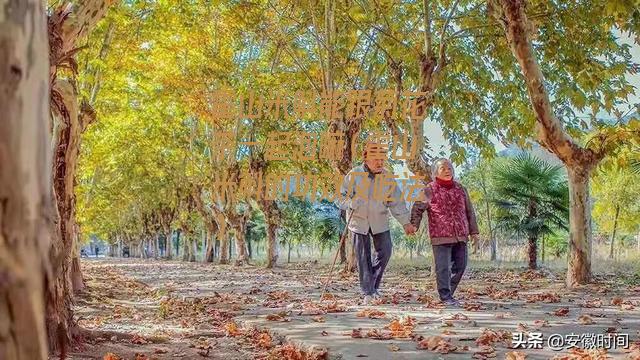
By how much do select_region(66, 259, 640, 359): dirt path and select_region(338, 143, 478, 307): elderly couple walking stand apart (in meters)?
0.50

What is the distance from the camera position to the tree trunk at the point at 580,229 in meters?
10.6

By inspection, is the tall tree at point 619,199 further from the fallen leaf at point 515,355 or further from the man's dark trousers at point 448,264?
the fallen leaf at point 515,355

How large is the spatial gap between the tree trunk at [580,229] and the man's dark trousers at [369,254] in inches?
160

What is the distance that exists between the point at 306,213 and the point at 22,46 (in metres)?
58.8

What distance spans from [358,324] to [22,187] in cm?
542

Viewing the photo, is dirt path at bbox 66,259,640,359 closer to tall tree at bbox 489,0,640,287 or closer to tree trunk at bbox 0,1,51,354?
tall tree at bbox 489,0,640,287

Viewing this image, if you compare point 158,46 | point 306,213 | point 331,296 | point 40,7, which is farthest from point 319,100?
point 306,213

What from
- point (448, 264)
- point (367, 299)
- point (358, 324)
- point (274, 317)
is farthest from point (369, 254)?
point (358, 324)

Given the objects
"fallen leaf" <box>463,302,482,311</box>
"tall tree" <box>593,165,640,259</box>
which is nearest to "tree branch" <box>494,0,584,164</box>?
"fallen leaf" <box>463,302,482,311</box>

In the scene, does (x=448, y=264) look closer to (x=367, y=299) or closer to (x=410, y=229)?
(x=410, y=229)

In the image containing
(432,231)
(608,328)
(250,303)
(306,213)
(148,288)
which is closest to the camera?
(608,328)

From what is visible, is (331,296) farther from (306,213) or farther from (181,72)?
(306,213)

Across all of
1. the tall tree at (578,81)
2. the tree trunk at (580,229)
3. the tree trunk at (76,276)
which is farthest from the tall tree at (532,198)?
the tree trunk at (76,276)

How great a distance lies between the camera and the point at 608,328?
5953 millimetres
